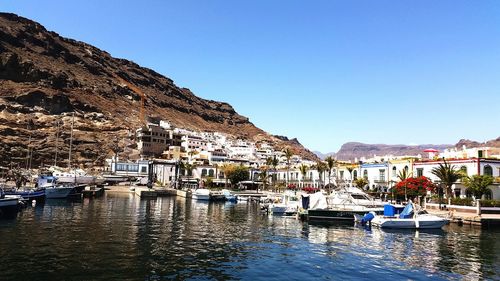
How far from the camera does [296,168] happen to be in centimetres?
13025

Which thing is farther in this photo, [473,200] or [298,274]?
[473,200]

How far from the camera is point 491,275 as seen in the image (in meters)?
25.5

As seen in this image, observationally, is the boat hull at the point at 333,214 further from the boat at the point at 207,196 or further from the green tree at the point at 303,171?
the green tree at the point at 303,171

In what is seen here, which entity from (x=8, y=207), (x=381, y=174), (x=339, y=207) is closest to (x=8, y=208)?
(x=8, y=207)

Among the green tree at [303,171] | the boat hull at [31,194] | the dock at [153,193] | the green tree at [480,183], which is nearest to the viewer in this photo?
the green tree at [480,183]

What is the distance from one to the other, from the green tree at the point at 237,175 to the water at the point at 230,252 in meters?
78.8

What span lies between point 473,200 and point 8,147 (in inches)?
5729

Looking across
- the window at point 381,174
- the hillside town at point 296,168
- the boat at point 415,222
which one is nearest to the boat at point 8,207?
the boat at point 415,222

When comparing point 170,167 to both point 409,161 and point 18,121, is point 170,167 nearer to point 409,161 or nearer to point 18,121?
point 18,121

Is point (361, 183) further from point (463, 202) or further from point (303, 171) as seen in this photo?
point (463, 202)

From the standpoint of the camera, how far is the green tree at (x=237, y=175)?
126688 millimetres

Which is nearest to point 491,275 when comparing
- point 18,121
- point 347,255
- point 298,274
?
point 347,255

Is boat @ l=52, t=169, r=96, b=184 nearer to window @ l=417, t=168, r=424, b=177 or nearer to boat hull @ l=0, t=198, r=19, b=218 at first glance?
boat hull @ l=0, t=198, r=19, b=218

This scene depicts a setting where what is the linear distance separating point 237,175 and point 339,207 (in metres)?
74.2
